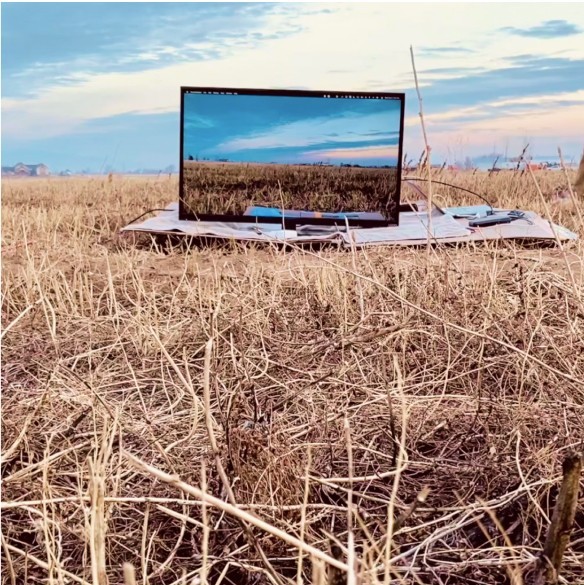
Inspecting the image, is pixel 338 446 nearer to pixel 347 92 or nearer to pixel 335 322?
pixel 335 322

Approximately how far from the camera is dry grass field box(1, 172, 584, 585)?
123 cm

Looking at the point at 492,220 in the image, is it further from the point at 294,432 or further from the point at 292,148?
the point at 294,432

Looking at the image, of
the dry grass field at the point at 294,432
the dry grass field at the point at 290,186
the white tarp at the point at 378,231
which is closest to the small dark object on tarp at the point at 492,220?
the white tarp at the point at 378,231

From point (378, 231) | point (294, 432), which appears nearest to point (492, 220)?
point (378, 231)

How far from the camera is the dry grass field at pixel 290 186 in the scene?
4.17 metres

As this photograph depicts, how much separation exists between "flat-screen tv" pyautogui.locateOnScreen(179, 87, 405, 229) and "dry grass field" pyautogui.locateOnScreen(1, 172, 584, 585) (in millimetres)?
1193

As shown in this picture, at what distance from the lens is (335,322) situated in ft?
7.84

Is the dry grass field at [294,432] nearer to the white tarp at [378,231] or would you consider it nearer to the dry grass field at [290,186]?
the white tarp at [378,231]

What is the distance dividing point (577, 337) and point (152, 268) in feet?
6.48

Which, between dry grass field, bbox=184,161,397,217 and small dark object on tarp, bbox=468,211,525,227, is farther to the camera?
small dark object on tarp, bbox=468,211,525,227

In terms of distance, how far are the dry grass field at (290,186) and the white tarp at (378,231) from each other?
12 centimetres

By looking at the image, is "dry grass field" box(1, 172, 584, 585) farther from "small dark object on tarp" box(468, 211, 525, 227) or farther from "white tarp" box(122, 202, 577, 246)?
"small dark object on tarp" box(468, 211, 525, 227)

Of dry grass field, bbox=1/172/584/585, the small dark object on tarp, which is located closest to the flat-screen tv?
the small dark object on tarp

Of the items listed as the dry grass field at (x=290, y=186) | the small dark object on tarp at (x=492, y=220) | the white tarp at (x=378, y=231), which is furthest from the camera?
the small dark object on tarp at (x=492, y=220)
